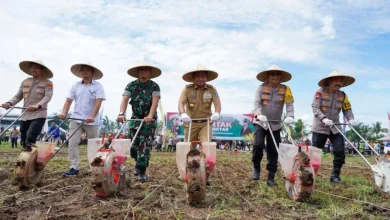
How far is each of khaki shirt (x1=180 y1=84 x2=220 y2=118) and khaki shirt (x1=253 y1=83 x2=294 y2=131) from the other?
729mm

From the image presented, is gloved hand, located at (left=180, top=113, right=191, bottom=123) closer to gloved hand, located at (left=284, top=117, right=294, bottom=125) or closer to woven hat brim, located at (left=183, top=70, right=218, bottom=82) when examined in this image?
woven hat brim, located at (left=183, top=70, right=218, bottom=82)

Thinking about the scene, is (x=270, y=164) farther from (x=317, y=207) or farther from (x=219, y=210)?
(x=219, y=210)

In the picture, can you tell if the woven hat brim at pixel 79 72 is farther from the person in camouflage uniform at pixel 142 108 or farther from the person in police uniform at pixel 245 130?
the person in police uniform at pixel 245 130

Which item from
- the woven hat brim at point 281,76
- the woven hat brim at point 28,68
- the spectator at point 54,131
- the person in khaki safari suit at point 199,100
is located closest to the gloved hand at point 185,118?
the person in khaki safari suit at point 199,100

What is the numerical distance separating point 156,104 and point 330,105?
3.09m

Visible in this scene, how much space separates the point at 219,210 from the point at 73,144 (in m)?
3.30

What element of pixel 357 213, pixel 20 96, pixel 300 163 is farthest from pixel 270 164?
pixel 20 96

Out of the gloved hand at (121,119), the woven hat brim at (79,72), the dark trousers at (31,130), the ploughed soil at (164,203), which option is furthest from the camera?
the woven hat brim at (79,72)

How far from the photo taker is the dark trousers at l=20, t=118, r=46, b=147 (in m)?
5.61

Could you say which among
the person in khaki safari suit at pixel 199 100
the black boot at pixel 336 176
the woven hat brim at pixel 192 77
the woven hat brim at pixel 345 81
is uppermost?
the woven hat brim at pixel 345 81

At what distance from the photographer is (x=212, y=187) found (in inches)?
210

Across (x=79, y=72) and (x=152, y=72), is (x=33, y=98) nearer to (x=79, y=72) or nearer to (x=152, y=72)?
(x=79, y=72)

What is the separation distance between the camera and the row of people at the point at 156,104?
18.2 ft

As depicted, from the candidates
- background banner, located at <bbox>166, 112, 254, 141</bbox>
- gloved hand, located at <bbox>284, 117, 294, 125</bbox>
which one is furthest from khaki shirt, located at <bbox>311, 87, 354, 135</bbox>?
background banner, located at <bbox>166, 112, 254, 141</bbox>
